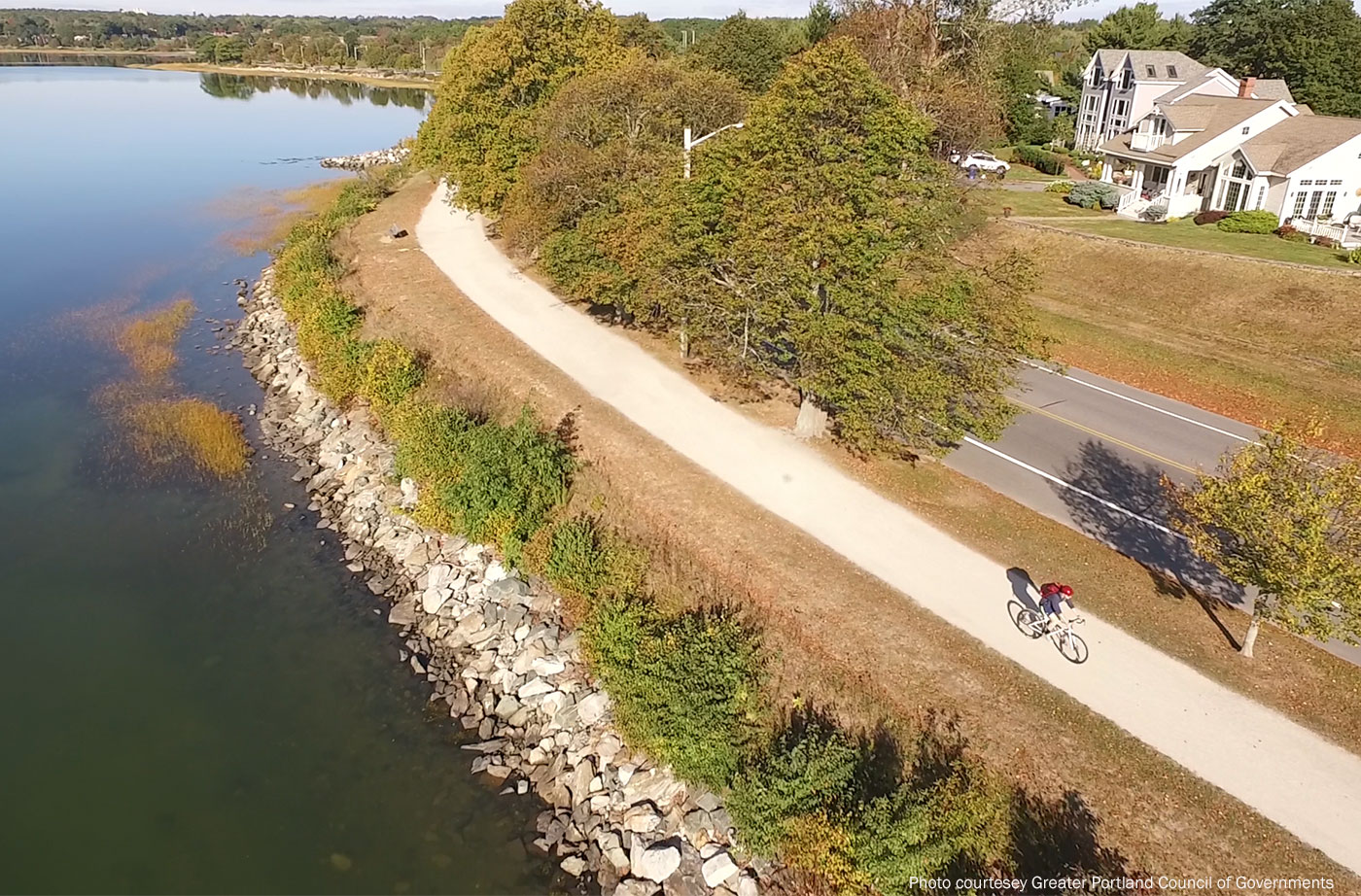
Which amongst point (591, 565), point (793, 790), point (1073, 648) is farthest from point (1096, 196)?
point (793, 790)

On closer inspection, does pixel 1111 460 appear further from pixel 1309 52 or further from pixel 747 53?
pixel 1309 52

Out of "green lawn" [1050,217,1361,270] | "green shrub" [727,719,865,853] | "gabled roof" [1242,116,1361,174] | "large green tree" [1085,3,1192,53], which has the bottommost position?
"green shrub" [727,719,865,853]

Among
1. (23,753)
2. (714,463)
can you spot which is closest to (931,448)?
(714,463)

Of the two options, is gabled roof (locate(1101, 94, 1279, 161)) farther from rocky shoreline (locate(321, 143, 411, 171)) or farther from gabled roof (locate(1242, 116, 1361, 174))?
rocky shoreline (locate(321, 143, 411, 171))

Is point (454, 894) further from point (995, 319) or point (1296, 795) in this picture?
point (995, 319)

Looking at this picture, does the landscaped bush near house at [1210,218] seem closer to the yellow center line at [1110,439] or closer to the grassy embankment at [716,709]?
the yellow center line at [1110,439]

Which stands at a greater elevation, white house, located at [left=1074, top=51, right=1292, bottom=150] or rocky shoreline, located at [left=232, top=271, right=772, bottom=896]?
white house, located at [left=1074, top=51, right=1292, bottom=150]

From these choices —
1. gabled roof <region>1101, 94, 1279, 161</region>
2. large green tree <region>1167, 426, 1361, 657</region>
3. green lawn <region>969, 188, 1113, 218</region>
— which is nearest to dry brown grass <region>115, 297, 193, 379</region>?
large green tree <region>1167, 426, 1361, 657</region>

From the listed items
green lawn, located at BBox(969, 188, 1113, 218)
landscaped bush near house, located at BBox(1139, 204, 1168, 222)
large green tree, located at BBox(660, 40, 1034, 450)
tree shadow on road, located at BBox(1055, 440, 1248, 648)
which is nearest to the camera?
tree shadow on road, located at BBox(1055, 440, 1248, 648)
